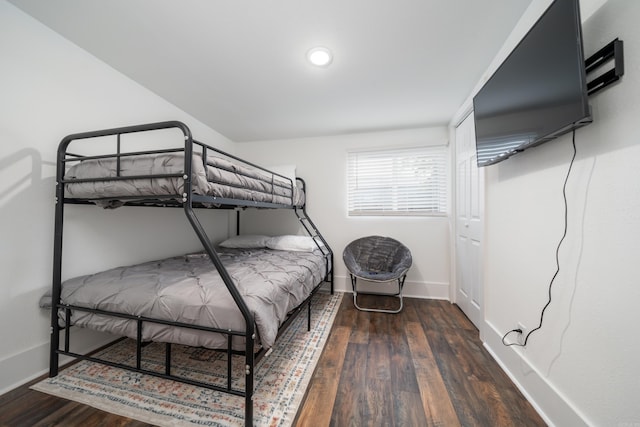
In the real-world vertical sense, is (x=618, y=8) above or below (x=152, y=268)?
above

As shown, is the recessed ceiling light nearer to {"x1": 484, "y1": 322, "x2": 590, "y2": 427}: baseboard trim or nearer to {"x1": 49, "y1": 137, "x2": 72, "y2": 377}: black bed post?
{"x1": 49, "y1": 137, "x2": 72, "y2": 377}: black bed post

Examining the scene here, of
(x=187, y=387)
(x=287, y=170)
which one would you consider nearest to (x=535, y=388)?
(x=187, y=387)

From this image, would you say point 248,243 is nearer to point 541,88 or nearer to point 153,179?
point 153,179

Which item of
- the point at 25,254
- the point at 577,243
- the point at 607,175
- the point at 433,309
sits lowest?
the point at 433,309

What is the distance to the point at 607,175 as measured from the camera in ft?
2.97

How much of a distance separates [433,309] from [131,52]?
11.9ft

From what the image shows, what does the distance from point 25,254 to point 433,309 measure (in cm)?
343

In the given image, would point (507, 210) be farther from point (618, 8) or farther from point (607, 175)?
point (618, 8)

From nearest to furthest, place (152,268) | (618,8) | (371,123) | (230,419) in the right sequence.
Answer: (618,8)
(230,419)
(152,268)
(371,123)

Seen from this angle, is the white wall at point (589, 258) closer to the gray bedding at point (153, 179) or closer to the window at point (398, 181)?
the window at point (398, 181)

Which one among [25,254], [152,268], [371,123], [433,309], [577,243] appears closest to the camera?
[577,243]

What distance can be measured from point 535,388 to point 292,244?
226 centimetres

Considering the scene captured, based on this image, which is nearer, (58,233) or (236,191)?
(58,233)

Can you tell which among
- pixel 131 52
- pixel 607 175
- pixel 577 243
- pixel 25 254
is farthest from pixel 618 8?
pixel 25 254
